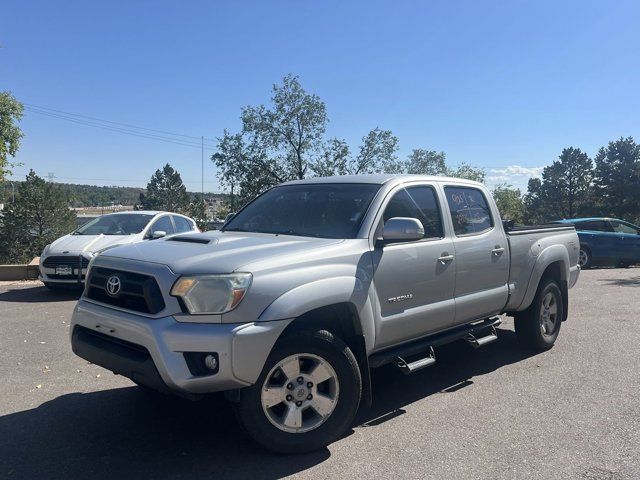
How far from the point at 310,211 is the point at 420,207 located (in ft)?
3.32

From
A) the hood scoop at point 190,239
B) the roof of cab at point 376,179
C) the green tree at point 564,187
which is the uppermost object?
the green tree at point 564,187

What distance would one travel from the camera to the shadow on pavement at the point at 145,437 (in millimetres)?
3363

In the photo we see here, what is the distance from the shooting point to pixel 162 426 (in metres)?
4.06

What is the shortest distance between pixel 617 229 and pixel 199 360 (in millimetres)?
16720

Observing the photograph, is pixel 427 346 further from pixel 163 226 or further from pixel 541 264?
pixel 163 226

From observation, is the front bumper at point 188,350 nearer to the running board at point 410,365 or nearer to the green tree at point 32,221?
the running board at point 410,365

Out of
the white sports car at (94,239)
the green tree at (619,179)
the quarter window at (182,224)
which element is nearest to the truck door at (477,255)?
the white sports car at (94,239)

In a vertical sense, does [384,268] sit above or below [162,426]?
above

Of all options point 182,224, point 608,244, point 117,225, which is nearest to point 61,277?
point 117,225

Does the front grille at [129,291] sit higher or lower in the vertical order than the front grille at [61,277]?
higher

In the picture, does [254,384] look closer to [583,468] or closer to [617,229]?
[583,468]

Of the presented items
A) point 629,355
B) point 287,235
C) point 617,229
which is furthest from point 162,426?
point 617,229

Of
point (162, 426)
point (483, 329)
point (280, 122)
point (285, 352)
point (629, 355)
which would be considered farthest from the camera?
point (280, 122)

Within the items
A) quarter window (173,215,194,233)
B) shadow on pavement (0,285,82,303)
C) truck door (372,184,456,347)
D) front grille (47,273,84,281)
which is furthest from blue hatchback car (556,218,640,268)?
shadow on pavement (0,285,82,303)
